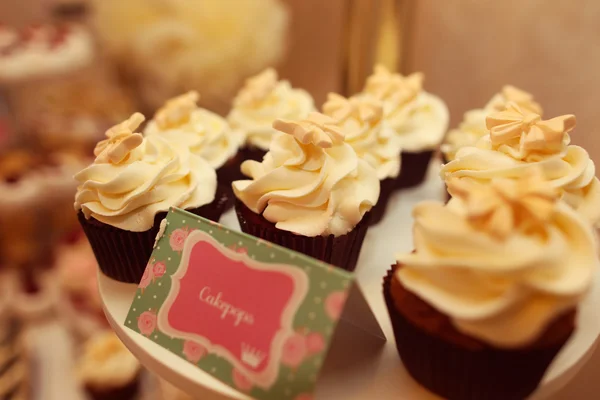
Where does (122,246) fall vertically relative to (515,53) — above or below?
below

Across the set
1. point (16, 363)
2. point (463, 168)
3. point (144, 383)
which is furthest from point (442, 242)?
point (16, 363)

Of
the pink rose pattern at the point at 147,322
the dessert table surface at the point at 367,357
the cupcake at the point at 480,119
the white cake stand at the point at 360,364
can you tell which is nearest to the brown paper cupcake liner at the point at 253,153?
the dessert table surface at the point at 367,357

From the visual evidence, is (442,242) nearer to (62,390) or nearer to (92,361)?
(92,361)

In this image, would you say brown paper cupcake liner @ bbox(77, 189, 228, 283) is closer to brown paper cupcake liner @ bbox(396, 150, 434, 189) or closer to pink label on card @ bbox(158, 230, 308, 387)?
pink label on card @ bbox(158, 230, 308, 387)

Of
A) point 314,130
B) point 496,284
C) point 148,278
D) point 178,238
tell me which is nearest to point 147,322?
point 148,278

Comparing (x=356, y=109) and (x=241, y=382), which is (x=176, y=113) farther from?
(x=241, y=382)
